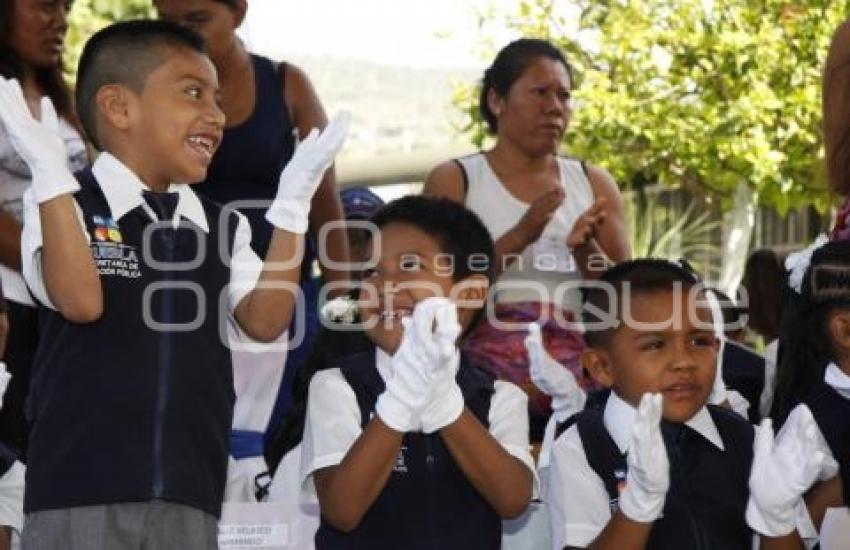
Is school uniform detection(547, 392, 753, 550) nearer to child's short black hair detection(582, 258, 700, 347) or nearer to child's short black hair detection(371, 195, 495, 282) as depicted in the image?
child's short black hair detection(582, 258, 700, 347)

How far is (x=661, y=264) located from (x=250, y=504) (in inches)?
43.0

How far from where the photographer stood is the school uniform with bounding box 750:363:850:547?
11.3 ft

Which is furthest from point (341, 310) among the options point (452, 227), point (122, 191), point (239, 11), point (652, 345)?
point (122, 191)

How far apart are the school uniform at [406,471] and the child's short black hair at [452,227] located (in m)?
0.29

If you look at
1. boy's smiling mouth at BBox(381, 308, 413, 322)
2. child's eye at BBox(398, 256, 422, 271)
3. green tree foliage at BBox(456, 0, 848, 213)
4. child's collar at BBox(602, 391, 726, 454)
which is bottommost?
child's collar at BBox(602, 391, 726, 454)

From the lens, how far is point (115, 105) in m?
3.54

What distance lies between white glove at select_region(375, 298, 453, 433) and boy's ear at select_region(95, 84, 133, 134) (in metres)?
0.77

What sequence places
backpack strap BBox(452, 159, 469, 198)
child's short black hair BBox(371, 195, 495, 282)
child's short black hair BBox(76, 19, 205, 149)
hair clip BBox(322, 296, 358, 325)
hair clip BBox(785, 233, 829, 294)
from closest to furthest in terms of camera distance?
child's short black hair BBox(76, 19, 205, 149)
child's short black hair BBox(371, 195, 495, 282)
hair clip BBox(785, 233, 829, 294)
hair clip BBox(322, 296, 358, 325)
backpack strap BBox(452, 159, 469, 198)

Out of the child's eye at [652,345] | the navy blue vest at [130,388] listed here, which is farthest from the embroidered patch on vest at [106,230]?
the child's eye at [652,345]

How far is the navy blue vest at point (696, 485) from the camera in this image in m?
3.62

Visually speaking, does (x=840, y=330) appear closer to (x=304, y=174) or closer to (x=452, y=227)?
(x=452, y=227)

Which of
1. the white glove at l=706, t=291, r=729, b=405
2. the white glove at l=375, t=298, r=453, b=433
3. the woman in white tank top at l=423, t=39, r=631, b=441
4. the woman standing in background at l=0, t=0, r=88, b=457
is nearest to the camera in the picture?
the white glove at l=375, t=298, r=453, b=433

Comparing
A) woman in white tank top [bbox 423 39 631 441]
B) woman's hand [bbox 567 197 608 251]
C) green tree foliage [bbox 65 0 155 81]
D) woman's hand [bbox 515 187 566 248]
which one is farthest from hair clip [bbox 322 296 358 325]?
green tree foliage [bbox 65 0 155 81]

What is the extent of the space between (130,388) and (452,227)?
0.90 metres
